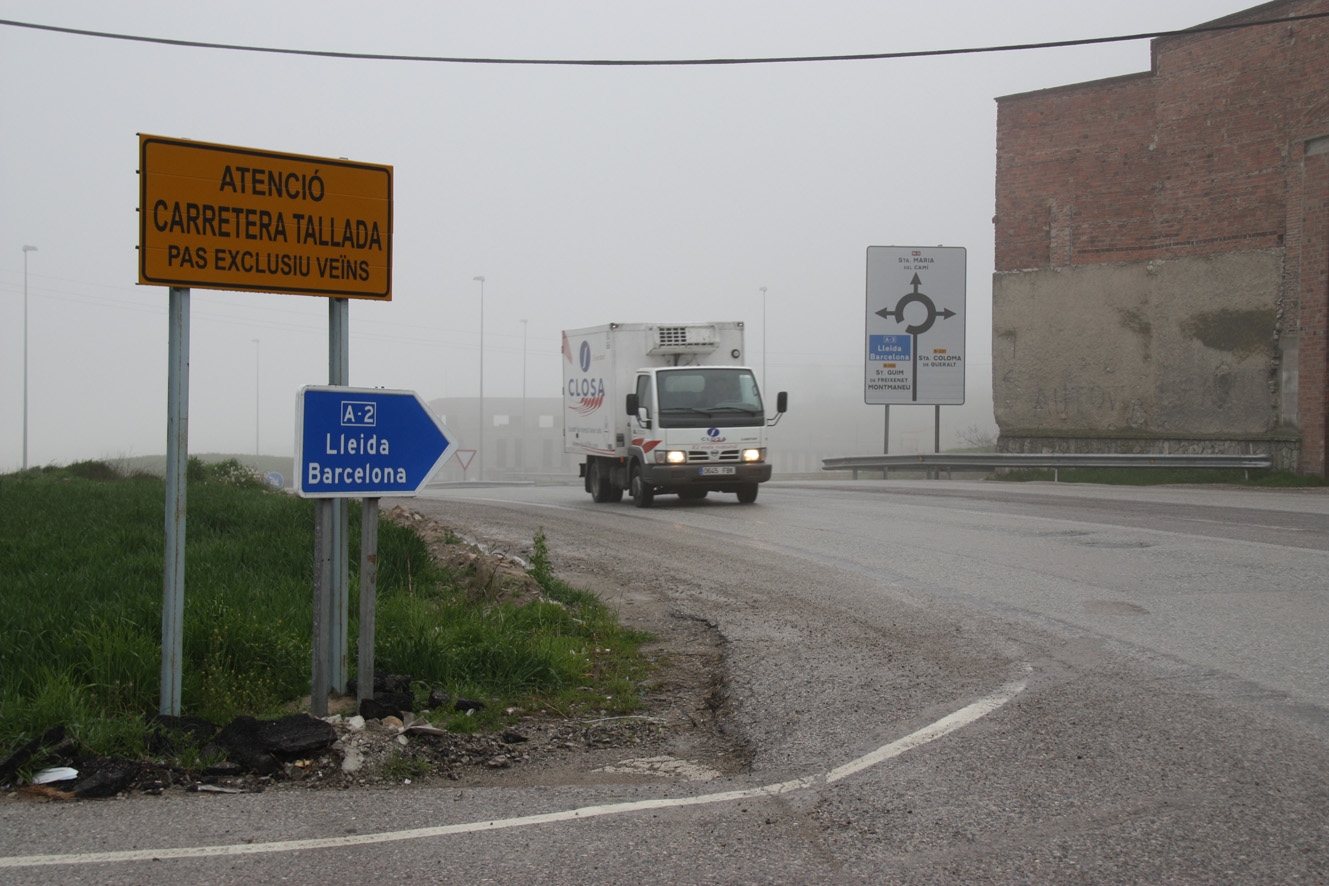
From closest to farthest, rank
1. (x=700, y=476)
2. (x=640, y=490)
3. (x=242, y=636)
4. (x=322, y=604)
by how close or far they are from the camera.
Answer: (x=322, y=604) → (x=242, y=636) → (x=700, y=476) → (x=640, y=490)

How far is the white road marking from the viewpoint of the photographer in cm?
399


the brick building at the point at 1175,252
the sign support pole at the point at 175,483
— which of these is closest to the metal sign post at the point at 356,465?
the sign support pole at the point at 175,483

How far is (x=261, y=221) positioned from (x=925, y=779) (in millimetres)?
4088

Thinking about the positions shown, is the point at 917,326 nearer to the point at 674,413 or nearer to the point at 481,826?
the point at 674,413

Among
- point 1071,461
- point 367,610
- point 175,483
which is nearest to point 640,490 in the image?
point 1071,461

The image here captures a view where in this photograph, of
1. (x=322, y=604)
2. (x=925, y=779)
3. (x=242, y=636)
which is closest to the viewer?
(x=925, y=779)

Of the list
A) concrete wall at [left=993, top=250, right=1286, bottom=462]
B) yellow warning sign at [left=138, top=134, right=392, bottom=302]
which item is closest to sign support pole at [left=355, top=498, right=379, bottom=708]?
yellow warning sign at [left=138, top=134, right=392, bottom=302]

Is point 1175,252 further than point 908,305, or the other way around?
point 908,305

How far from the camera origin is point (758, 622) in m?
8.52

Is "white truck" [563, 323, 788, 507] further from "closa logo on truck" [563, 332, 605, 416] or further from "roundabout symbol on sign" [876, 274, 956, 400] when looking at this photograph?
"roundabout symbol on sign" [876, 274, 956, 400]

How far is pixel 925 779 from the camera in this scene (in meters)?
4.73

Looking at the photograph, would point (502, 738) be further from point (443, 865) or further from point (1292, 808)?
point (1292, 808)

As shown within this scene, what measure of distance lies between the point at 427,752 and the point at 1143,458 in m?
22.5

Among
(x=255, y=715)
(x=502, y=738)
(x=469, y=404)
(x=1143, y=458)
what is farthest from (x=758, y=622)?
(x=469, y=404)
